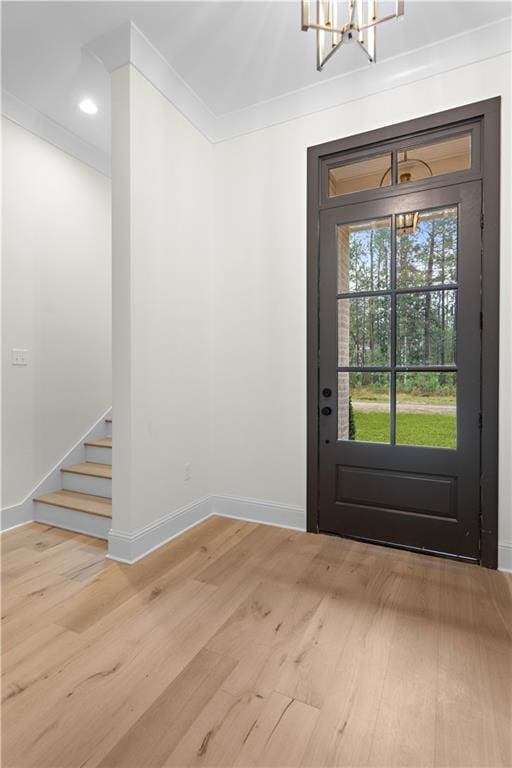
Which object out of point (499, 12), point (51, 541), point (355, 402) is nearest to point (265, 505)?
point (355, 402)

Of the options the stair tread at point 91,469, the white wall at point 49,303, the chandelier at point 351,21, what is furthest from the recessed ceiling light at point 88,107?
the stair tread at point 91,469

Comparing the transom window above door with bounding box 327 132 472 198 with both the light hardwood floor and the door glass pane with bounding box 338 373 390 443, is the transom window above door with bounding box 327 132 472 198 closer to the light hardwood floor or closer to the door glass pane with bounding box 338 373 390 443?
the door glass pane with bounding box 338 373 390 443

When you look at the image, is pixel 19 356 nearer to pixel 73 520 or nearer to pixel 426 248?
pixel 73 520

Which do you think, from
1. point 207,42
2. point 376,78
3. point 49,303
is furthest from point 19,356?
point 376,78

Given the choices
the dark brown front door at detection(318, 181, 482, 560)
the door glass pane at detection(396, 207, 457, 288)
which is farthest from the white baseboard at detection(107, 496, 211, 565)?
the door glass pane at detection(396, 207, 457, 288)

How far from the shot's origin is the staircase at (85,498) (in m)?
2.76

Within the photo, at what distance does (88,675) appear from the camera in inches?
58.1

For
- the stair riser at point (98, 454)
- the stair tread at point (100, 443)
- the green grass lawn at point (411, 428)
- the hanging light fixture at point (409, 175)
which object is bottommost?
the stair riser at point (98, 454)

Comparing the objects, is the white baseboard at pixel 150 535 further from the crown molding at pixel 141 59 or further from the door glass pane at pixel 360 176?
the crown molding at pixel 141 59

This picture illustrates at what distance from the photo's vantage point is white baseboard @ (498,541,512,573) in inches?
88.5

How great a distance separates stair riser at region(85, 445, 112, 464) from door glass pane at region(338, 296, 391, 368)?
2095mm

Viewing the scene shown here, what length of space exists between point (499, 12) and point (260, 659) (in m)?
3.42

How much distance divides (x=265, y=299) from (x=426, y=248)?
113 centimetres

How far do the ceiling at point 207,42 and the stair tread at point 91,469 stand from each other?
8.94 feet
